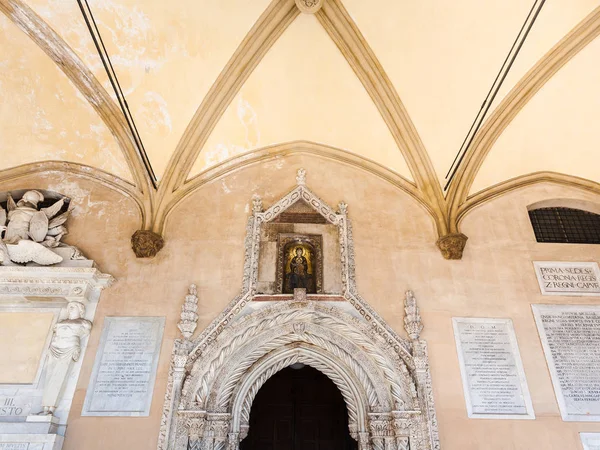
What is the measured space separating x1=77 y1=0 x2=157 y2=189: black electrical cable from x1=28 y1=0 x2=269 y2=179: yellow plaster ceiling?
7 cm

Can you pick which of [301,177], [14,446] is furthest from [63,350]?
[301,177]

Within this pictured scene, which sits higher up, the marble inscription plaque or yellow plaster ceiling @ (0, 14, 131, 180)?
yellow plaster ceiling @ (0, 14, 131, 180)

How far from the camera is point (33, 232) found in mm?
7082

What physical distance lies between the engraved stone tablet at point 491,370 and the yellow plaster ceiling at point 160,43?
5.63m

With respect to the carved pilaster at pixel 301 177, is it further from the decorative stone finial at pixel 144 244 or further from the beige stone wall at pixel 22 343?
the beige stone wall at pixel 22 343

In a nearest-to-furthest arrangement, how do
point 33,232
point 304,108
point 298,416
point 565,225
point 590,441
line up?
1. point 590,441
2. point 33,232
3. point 304,108
4. point 565,225
5. point 298,416

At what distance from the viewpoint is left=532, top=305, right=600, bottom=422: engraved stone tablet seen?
609cm

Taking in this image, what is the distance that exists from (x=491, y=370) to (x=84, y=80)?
7696 millimetres

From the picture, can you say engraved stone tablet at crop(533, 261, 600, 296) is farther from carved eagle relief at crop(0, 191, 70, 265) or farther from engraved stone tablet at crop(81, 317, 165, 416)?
carved eagle relief at crop(0, 191, 70, 265)

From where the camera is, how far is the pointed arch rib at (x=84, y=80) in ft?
21.1

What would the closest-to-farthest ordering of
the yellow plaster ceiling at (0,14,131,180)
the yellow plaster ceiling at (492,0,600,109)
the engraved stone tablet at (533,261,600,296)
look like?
the yellow plaster ceiling at (492,0,600,109) < the yellow plaster ceiling at (0,14,131,180) < the engraved stone tablet at (533,261,600,296)

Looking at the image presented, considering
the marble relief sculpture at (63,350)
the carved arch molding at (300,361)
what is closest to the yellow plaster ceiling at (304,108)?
the carved arch molding at (300,361)

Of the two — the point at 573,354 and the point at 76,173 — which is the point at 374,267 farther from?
the point at 76,173

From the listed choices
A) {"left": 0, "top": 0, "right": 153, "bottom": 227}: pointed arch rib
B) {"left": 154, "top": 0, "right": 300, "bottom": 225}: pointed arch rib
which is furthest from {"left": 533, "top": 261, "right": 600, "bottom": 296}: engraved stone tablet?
{"left": 0, "top": 0, "right": 153, "bottom": 227}: pointed arch rib
